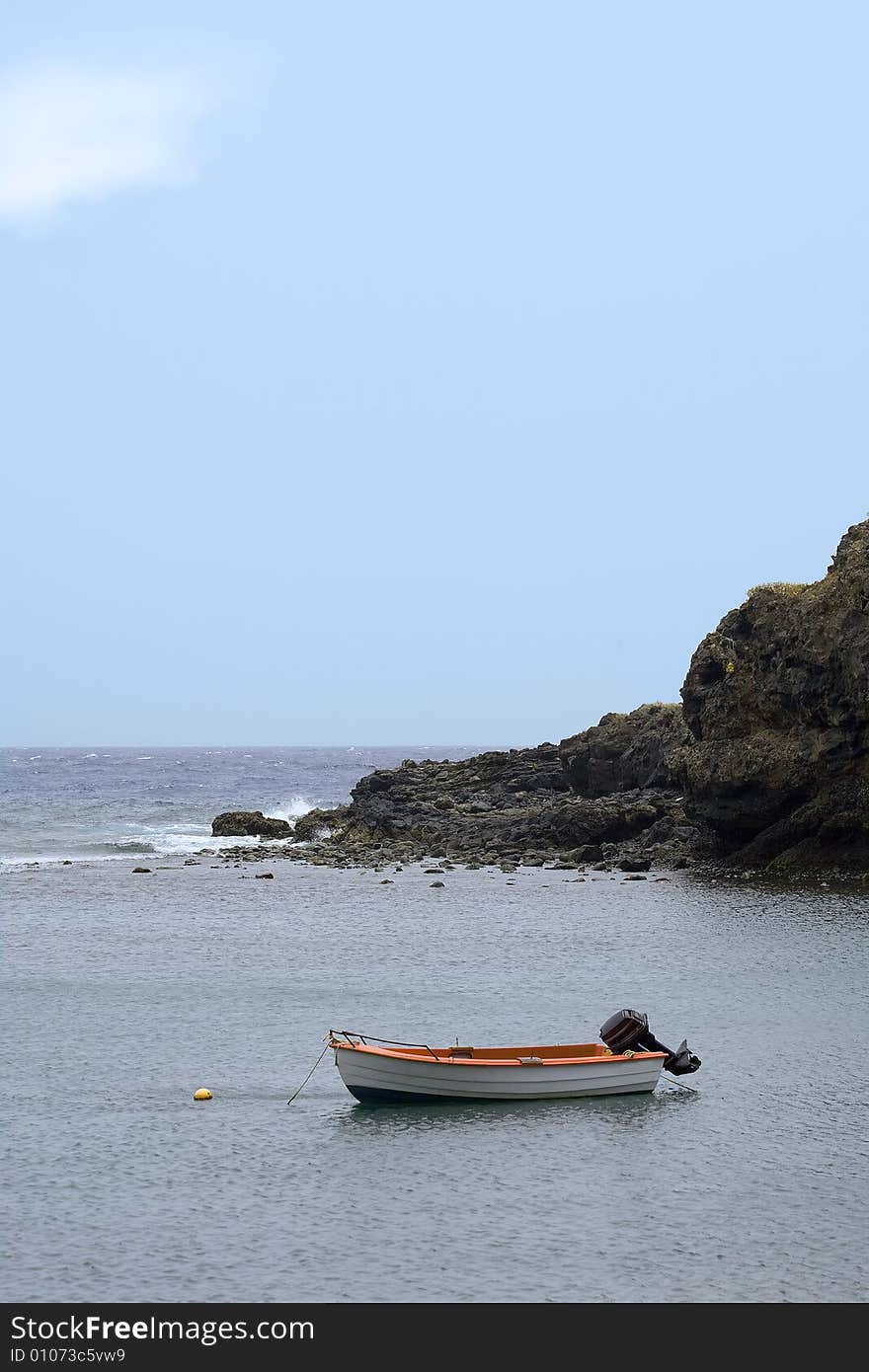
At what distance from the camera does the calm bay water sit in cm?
2186

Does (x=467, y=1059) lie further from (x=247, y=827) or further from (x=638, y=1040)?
(x=247, y=827)

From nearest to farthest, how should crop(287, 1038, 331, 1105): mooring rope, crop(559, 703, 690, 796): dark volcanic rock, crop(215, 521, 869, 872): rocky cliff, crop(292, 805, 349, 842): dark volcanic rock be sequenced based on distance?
crop(287, 1038, 331, 1105): mooring rope < crop(215, 521, 869, 872): rocky cliff < crop(559, 703, 690, 796): dark volcanic rock < crop(292, 805, 349, 842): dark volcanic rock

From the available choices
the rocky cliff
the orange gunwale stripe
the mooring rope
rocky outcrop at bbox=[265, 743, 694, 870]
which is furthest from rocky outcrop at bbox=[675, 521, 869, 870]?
the mooring rope

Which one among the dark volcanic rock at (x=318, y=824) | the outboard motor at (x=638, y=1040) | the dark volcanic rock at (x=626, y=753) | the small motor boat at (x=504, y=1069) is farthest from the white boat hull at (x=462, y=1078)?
the dark volcanic rock at (x=318, y=824)

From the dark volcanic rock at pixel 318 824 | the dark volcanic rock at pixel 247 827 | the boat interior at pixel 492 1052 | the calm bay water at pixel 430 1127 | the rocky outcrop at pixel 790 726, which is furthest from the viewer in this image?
the dark volcanic rock at pixel 247 827

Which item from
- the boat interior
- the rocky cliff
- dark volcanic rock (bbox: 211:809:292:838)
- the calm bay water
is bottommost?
the calm bay water

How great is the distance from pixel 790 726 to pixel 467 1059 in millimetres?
43709

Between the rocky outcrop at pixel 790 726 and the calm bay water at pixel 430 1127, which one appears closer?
the calm bay water at pixel 430 1127

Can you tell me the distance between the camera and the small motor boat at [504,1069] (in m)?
30.5

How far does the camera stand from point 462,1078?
30.6 meters

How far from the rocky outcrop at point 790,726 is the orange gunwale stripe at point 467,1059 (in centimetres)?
3669

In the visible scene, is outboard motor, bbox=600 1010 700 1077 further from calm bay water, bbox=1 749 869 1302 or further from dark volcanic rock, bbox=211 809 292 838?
dark volcanic rock, bbox=211 809 292 838

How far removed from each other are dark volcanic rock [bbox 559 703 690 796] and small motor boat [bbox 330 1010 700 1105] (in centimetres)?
5540

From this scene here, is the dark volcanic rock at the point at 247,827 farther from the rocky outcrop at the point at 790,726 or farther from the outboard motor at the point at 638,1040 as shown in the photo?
the outboard motor at the point at 638,1040
